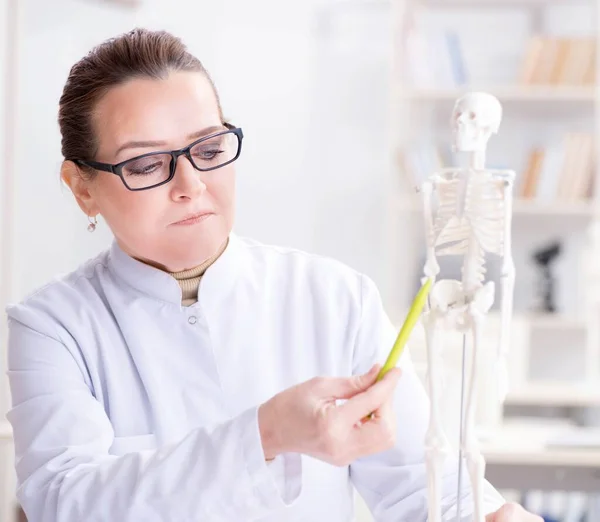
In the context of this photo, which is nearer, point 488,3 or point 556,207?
point 556,207

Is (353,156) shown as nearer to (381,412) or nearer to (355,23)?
(355,23)

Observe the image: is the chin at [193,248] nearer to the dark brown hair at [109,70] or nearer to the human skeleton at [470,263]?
the dark brown hair at [109,70]

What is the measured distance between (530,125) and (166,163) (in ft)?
11.1

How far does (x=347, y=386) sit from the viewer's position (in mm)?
943

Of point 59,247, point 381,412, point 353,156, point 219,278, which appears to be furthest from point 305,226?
point 381,412

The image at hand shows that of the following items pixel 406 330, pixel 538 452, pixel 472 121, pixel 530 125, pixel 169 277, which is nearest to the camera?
pixel 406 330

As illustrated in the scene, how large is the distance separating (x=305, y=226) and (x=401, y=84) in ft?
3.47

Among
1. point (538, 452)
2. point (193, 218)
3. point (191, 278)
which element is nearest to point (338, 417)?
point (193, 218)

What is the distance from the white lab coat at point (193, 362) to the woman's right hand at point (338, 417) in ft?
0.96

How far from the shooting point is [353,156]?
472 centimetres

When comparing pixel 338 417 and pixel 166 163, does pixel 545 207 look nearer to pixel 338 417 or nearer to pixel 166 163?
→ pixel 166 163

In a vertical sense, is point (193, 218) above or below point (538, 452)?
above

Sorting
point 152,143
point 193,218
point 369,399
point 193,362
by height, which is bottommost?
point 193,362

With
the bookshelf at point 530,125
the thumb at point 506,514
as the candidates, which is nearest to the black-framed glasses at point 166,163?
the thumb at point 506,514
